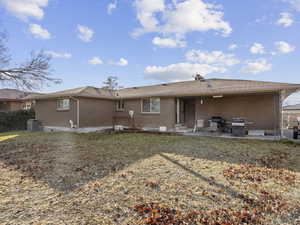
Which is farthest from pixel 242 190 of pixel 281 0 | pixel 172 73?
pixel 172 73

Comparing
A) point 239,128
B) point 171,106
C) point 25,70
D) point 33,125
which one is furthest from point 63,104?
point 239,128

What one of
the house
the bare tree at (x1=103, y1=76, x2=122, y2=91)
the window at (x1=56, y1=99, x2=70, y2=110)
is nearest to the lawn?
the house

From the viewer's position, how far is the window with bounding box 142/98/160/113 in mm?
11793

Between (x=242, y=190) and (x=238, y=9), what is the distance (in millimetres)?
10198

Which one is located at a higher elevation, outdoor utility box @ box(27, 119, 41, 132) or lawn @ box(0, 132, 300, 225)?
outdoor utility box @ box(27, 119, 41, 132)

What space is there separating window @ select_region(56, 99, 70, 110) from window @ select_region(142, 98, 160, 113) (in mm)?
5346

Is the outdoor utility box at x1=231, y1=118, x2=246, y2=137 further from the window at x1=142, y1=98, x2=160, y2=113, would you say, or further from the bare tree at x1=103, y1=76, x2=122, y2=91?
the bare tree at x1=103, y1=76, x2=122, y2=91

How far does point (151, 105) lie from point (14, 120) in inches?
483

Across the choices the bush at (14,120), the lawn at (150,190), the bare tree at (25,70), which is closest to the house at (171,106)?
the bare tree at (25,70)

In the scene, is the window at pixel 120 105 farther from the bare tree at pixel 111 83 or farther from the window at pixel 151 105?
the bare tree at pixel 111 83

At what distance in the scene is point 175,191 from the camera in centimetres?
303

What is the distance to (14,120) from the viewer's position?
579 inches

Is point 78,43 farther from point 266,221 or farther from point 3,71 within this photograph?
point 266,221

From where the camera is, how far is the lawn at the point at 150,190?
A: 2.29 m
